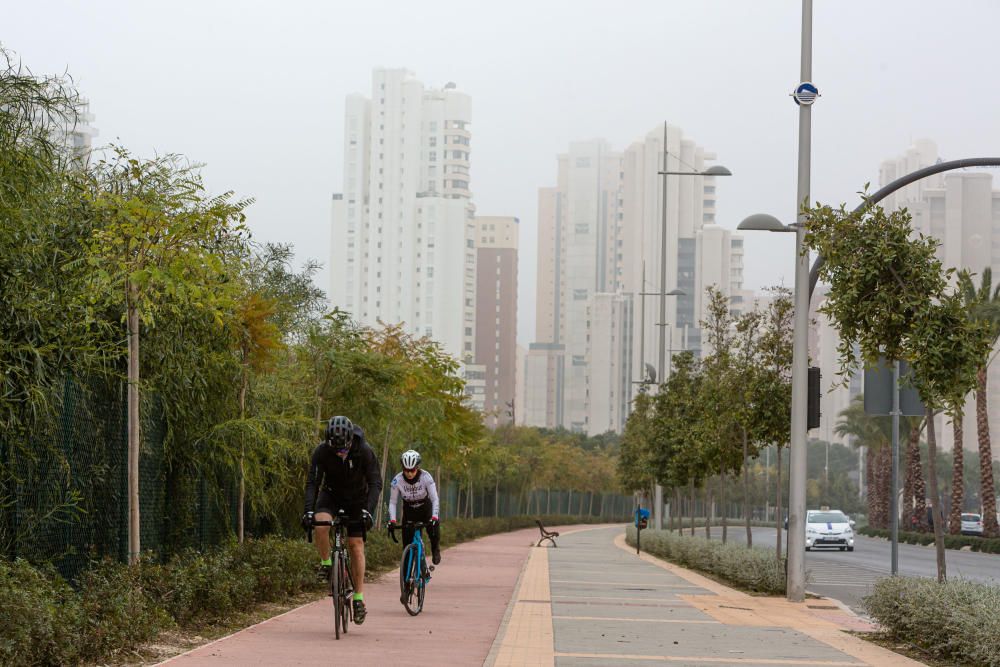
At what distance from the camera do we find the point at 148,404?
1307 centimetres

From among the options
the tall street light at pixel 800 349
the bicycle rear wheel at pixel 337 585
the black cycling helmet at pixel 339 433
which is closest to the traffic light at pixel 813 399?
the tall street light at pixel 800 349

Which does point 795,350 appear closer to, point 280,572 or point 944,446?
point 280,572

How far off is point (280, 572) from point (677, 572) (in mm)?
13397

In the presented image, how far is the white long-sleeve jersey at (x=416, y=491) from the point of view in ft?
47.7

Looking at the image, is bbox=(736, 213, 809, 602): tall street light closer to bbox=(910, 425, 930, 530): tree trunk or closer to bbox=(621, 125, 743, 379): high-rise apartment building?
bbox=(910, 425, 930, 530): tree trunk

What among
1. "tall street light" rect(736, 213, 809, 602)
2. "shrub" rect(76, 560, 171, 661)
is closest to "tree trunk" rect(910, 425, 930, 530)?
"tall street light" rect(736, 213, 809, 602)

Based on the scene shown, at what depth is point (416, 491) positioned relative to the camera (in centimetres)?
1477

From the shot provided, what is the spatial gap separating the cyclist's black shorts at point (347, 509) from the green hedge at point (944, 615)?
493cm

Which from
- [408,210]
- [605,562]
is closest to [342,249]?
[408,210]

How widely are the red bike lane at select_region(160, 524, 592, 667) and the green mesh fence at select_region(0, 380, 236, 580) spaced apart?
1456 millimetres

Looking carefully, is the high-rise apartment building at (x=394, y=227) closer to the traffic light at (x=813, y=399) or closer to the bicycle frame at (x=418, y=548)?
the traffic light at (x=813, y=399)

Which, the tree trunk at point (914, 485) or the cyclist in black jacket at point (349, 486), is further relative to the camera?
the tree trunk at point (914, 485)

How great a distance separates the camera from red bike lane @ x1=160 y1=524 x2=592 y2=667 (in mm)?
10308

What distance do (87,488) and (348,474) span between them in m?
2.17
